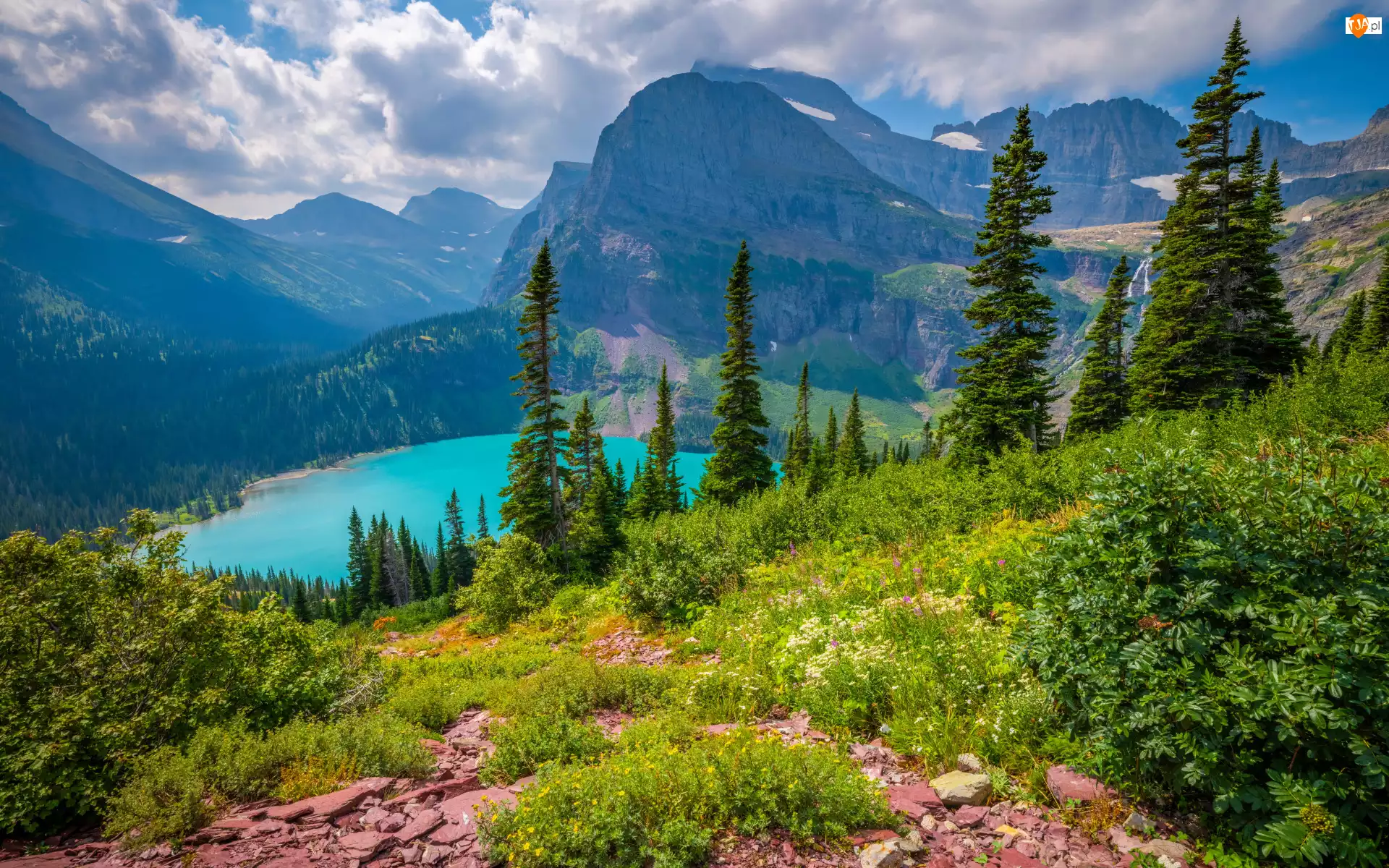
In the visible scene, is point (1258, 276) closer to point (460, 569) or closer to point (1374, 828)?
point (1374, 828)

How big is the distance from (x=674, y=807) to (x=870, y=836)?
5.40ft

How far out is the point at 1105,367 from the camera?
41.2 m

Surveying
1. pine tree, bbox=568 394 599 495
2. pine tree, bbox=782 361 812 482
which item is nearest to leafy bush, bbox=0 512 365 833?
pine tree, bbox=568 394 599 495

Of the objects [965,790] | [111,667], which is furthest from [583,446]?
[965,790]

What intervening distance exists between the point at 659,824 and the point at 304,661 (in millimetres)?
7414

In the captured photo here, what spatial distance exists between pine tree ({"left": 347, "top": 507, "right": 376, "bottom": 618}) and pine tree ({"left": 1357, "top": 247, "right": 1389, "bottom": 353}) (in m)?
97.0

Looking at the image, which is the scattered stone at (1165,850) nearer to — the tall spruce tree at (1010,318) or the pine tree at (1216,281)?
the tall spruce tree at (1010,318)

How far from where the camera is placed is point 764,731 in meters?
6.13

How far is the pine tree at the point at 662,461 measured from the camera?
47719 millimetres

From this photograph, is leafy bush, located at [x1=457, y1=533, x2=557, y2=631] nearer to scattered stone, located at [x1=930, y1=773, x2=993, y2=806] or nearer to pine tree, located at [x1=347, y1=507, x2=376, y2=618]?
scattered stone, located at [x1=930, y1=773, x2=993, y2=806]

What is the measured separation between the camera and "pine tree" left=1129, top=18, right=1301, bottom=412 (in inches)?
890

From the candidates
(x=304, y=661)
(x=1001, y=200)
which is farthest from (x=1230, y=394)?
(x=304, y=661)

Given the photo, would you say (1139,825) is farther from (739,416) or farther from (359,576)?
(359,576)

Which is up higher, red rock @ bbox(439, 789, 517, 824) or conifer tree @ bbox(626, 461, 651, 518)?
red rock @ bbox(439, 789, 517, 824)
